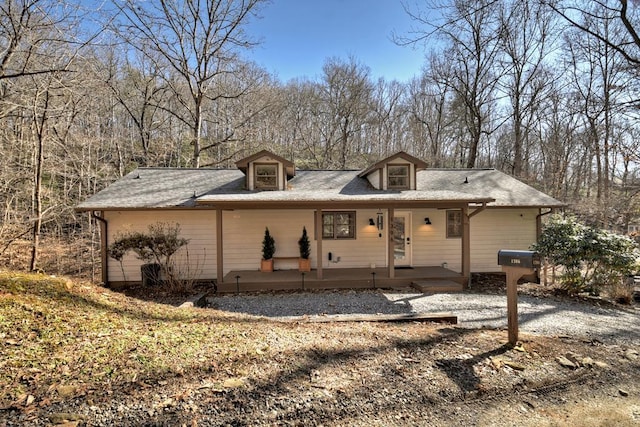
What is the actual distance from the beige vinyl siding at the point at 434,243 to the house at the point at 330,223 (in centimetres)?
3

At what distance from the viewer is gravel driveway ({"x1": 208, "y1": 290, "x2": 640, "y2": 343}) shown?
5.45 m

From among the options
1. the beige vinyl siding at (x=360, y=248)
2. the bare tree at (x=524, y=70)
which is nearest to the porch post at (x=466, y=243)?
the beige vinyl siding at (x=360, y=248)

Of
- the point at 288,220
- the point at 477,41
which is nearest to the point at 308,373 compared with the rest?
the point at 288,220

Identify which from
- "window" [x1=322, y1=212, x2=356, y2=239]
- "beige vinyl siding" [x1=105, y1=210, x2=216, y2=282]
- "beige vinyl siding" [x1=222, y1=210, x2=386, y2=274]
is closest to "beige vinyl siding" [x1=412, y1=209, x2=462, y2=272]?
"beige vinyl siding" [x1=222, y1=210, x2=386, y2=274]

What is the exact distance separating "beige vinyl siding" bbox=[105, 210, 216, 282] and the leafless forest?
113 inches

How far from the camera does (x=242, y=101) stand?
20.4m

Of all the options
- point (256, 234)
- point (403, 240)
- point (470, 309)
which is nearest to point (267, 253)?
point (256, 234)

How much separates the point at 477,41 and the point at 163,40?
15656 millimetres

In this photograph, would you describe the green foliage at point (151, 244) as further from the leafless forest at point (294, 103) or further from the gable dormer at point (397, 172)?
the gable dormer at point (397, 172)

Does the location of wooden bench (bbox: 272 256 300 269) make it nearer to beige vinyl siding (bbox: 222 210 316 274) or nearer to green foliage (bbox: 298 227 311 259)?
beige vinyl siding (bbox: 222 210 316 274)

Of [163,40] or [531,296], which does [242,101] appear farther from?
[531,296]

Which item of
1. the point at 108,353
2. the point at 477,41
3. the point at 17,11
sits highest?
the point at 477,41

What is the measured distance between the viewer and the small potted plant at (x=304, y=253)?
31.4 feet

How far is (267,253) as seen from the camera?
948 centimetres
